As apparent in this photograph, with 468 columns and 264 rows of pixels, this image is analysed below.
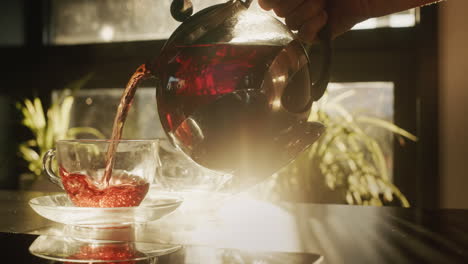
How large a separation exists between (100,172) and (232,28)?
0.25 metres

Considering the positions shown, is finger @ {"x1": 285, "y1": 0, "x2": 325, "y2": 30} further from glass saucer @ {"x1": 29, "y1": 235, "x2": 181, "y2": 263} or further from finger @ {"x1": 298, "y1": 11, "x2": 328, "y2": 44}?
glass saucer @ {"x1": 29, "y1": 235, "x2": 181, "y2": 263}

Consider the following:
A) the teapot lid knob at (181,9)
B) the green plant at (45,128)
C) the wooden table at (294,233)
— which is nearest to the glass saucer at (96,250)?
the wooden table at (294,233)

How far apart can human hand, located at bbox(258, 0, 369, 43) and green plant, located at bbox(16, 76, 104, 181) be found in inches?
55.2

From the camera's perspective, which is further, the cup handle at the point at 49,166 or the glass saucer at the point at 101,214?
the cup handle at the point at 49,166

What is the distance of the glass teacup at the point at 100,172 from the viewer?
638 millimetres

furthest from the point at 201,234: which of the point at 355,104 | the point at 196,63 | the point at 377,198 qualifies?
the point at 355,104

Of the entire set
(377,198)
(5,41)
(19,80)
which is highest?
(5,41)

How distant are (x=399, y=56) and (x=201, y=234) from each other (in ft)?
4.42

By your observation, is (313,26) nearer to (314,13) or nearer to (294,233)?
(314,13)

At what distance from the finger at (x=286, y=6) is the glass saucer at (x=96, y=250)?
0.31 m

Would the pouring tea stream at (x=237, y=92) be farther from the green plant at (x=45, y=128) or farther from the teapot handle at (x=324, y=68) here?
the green plant at (x=45, y=128)

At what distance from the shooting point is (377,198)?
164 cm

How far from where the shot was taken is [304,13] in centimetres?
59

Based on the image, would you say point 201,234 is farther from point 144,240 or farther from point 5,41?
point 5,41
